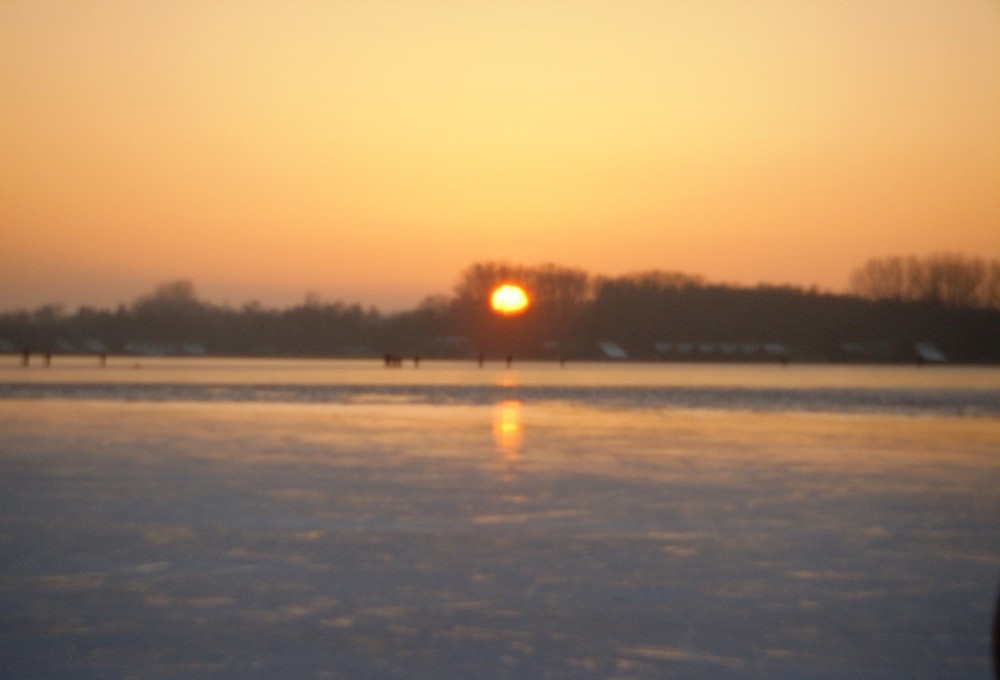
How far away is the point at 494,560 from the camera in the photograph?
8391mm

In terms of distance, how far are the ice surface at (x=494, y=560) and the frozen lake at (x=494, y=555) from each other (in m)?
0.03

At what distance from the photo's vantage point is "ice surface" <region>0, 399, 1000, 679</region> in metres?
6.06

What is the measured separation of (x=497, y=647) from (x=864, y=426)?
16348 millimetres

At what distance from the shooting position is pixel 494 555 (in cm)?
857

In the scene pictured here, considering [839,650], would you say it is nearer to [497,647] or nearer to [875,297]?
[497,647]

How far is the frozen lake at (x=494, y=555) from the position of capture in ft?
19.9

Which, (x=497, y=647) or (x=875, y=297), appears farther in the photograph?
(x=875, y=297)

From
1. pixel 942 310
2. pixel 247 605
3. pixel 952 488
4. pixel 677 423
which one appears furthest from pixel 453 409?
pixel 942 310

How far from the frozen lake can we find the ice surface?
0.03 m

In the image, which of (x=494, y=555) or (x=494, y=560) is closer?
(x=494, y=560)

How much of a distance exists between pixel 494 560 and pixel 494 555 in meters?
0.18

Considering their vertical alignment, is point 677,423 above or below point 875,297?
below

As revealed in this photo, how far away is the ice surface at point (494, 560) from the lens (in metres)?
6.06

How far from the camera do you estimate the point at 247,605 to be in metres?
7.03
